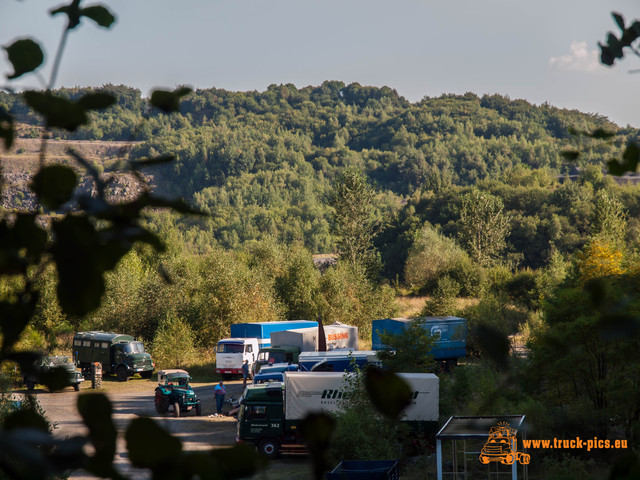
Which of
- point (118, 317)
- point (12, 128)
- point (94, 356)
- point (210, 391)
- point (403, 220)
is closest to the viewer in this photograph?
point (12, 128)

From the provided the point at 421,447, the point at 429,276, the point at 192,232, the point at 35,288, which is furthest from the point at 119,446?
the point at 192,232

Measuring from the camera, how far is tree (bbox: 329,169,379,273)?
2238 inches

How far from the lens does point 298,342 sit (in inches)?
1119

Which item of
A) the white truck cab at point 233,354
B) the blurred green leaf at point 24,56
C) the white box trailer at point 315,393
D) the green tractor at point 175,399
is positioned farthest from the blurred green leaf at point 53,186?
the white truck cab at point 233,354

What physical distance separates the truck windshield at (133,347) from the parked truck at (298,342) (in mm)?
6144

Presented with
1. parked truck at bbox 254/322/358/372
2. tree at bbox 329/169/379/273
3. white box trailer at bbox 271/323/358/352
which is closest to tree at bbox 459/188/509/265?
tree at bbox 329/169/379/273

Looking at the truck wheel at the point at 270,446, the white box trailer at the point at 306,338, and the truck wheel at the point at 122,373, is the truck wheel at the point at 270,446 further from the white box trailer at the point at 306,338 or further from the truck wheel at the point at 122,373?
the truck wheel at the point at 122,373

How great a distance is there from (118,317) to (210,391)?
1176cm

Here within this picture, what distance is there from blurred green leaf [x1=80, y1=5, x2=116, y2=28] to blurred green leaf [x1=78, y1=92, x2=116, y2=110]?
23cm

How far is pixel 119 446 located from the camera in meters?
1.02

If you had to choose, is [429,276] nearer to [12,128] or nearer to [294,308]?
[294,308]

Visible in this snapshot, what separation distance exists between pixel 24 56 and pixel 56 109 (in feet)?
0.82

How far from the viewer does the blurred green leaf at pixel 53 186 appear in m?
1.05
